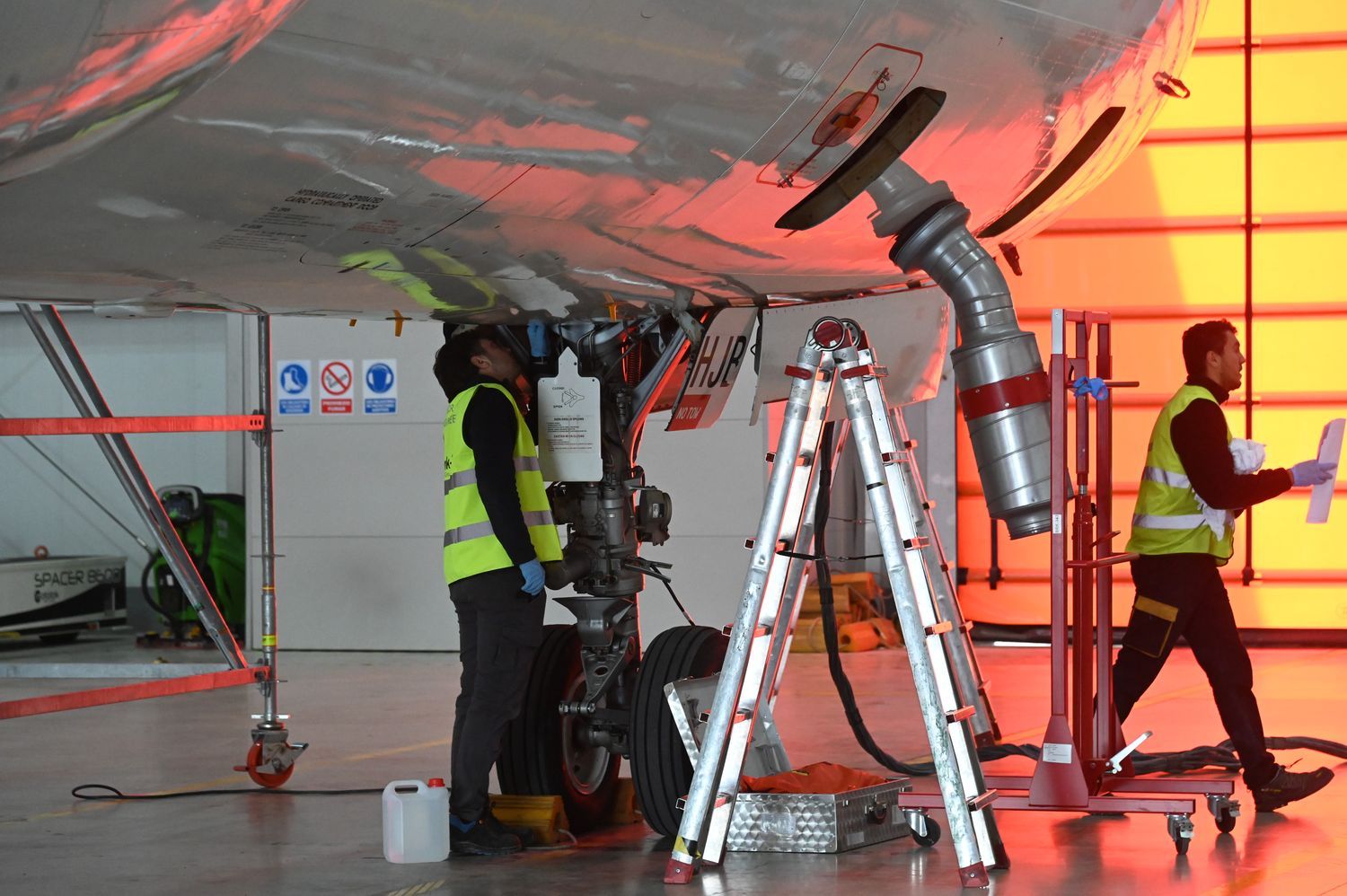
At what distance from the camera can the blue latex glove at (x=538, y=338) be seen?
5.91 meters

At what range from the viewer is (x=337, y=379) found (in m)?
12.8

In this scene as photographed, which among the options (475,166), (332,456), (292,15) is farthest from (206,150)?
(332,456)

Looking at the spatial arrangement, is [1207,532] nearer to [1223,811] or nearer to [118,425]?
[1223,811]

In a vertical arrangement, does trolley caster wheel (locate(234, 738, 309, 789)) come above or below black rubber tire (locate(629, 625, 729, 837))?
below

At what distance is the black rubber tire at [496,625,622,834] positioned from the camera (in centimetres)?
584

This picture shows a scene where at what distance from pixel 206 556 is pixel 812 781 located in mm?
8886


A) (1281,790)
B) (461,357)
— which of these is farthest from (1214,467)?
(461,357)

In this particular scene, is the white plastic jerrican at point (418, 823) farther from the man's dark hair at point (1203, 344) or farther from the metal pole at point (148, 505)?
the man's dark hair at point (1203, 344)

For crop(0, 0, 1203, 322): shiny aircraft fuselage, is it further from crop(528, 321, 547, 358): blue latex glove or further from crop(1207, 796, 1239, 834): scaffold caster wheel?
crop(1207, 796, 1239, 834): scaffold caster wheel

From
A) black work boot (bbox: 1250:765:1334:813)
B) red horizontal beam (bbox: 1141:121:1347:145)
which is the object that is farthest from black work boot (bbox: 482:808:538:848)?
red horizontal beam (bbox: 1141:121:1347:145)

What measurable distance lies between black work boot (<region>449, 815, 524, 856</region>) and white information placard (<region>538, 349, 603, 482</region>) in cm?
126

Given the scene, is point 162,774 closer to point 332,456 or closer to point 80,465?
point 332,456

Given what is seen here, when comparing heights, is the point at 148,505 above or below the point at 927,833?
above

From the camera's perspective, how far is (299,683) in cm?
1089
